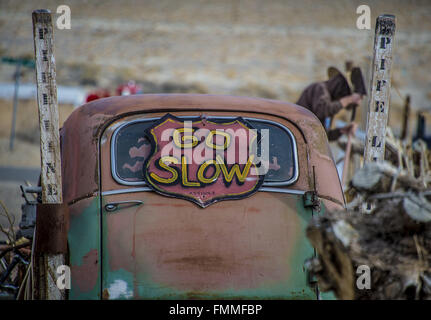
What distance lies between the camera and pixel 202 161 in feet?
12.4

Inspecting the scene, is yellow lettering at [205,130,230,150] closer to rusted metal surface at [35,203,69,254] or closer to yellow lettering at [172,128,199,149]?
yellow lettering at [172,128,199,149]

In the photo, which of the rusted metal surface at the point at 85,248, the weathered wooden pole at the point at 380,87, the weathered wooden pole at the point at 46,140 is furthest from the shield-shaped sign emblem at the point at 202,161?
the weathered wooden pole at the point at 380,87

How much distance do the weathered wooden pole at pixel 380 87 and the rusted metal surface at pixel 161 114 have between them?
11.6 inches

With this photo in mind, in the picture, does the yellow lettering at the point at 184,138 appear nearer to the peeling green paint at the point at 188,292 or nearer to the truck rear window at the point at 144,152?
the truck rear window at the point at 144,152

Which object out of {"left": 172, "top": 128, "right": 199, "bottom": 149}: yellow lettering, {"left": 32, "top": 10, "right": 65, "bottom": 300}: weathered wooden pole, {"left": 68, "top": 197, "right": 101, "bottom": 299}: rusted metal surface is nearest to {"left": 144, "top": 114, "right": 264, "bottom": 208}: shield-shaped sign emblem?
{"left": 172, "top": 128, "right": 199, "bottom": 149}: yellow lettering

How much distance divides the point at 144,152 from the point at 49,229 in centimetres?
73

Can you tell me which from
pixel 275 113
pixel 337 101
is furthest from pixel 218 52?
pixel 275 113

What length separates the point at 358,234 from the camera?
104 inches

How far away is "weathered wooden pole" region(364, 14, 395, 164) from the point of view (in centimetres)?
401

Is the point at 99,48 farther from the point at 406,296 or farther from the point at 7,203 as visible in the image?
the point at 406,296

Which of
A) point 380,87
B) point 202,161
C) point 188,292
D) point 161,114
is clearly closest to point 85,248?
point 188,292

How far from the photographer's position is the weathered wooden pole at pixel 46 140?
344 centimetres

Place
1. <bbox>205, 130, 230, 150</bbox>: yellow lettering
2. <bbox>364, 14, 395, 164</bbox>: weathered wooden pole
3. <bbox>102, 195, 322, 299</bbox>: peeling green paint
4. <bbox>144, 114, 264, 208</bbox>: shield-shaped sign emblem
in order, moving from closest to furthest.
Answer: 1. <bbox>102, 195, 322, 299</bbox>: peeling green paint
2. <bbox>144, 114, 264, 208</bbox>: shield-shaped sign emblem
3. <bbox>205, 130, 230, 150</bbox>: yellow lettering
4. <bbox>364, 14, 395, 164</bbox>: weathered wooden pole

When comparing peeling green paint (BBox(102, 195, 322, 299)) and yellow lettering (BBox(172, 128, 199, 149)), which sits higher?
yellow lettering (BBox(172, 128, 199, 149))
